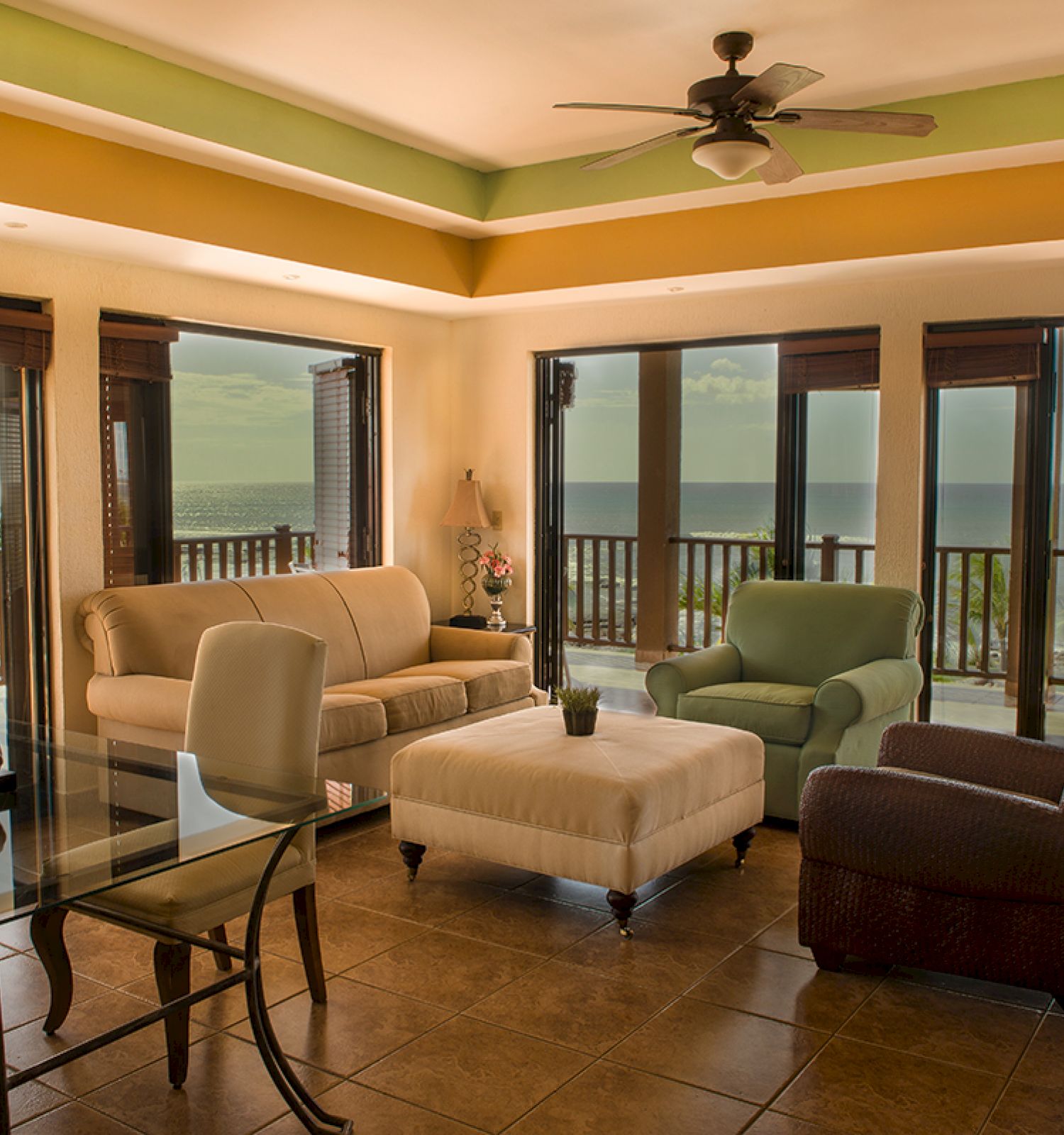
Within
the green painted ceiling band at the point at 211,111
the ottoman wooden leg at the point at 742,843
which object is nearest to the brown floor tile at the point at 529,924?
the ottoman wooden leg at the point at 742,843

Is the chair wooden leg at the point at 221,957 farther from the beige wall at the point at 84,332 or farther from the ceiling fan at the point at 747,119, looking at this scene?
the ceiling fan at the point at 747,119

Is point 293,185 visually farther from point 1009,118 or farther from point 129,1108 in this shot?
point 129,1108

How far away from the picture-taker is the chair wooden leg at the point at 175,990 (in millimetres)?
2467

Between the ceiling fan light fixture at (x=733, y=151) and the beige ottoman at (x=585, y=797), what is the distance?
1873mm

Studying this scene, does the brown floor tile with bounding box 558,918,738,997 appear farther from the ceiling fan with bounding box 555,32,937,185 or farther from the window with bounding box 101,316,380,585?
the window with bounding box 101,316,380,585

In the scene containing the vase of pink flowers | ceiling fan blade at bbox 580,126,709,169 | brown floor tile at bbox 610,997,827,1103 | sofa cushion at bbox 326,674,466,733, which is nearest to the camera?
brown floor tile at bbox 610,997,827,1103

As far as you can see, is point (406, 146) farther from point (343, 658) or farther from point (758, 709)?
point (758, 709)

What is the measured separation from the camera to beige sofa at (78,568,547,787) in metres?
4.39

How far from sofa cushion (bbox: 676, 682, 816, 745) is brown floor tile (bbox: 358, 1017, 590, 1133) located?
208cm

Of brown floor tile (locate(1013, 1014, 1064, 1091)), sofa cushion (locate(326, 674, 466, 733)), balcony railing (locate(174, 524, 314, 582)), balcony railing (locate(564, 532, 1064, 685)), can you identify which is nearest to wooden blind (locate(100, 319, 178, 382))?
balcony railing (locate(174, 524, 314, 582))

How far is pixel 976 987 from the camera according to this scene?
3.08 m

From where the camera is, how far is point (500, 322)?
21.4ft

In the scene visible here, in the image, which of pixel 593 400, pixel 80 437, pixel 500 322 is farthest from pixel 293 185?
pixel 593 400

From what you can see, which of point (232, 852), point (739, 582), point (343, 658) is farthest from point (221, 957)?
point (739, 582)
